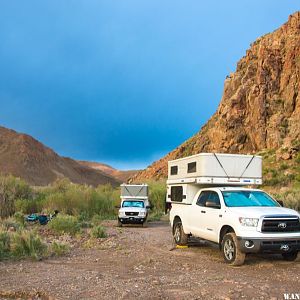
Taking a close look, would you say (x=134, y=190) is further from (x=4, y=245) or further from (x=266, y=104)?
(x=266, y=104)

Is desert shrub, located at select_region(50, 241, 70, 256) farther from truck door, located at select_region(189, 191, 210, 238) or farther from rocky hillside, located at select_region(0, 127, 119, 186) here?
rocky hillside, located at select_region(0, 127, 119, 186)

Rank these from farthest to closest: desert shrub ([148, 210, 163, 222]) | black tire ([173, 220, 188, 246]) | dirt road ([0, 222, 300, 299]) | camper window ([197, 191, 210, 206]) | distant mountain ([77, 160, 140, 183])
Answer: distant mountain ([77, 160, 140, 183]) → desert shrub ([148, 210, 163, 222]) → black tire ([173, 220, 188, 246]) → camper window ([197, 191, 210, 206]) → dirt road ([0, 222, 300, 299])

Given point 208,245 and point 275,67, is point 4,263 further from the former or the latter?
point 275,67

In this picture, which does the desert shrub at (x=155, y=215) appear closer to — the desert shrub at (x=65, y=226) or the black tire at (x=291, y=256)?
the desert shrub at (x=65, y=226)

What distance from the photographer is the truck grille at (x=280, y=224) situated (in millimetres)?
11125

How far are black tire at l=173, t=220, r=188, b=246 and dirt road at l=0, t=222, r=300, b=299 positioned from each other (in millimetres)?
898

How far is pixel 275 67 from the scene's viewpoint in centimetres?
5881

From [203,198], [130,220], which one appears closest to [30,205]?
[130,220]

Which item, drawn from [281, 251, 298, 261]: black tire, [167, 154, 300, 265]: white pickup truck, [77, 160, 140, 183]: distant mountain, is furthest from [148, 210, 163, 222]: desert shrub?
[77, 160, 140, 183]: distant mountain

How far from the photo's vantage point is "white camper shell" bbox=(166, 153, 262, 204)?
46.4ft

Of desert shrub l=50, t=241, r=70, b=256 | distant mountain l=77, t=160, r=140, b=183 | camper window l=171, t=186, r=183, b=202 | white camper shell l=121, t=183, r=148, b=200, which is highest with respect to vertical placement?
distant mountain l=77, t=160, r=140, b=183

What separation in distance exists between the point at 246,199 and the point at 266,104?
1840 inches

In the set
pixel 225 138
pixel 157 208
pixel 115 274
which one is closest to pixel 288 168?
pixel 225 138

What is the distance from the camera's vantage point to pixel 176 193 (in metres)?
15.8
